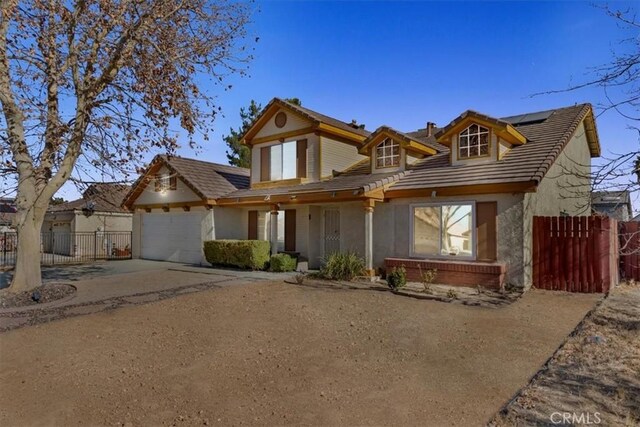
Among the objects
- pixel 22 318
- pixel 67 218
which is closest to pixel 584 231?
pixel 22 318

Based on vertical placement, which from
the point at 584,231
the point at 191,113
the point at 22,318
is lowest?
the point at 22,318

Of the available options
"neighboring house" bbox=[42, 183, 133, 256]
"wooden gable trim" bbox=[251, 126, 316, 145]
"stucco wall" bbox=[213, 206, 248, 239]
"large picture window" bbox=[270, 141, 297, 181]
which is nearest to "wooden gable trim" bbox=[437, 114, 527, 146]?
"wooden gable trim" bbox=[251, 126, 316, 145]

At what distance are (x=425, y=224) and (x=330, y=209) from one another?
4446mm

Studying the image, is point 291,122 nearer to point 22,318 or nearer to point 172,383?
point 22,318

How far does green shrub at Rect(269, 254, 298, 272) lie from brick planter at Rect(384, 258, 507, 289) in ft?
13.9

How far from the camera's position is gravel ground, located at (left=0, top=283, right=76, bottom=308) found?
9.54 meters

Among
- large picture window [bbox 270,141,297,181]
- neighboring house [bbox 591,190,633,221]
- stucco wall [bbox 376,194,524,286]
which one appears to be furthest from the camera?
large picture window [bbox 270,141,297,181]

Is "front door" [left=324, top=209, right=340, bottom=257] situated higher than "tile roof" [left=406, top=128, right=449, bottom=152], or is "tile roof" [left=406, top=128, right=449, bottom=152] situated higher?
"tile roof" [left=406, top=128, right=449, bottom=152]

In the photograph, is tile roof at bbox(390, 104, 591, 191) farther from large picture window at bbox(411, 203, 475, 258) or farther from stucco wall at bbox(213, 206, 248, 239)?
stucco wall at bbox(213, 206, 248, 239)

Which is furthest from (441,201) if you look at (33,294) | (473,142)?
(33,294)

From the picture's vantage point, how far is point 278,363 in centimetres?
538

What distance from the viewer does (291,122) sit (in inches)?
679

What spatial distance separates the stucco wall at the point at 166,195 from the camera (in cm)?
1930

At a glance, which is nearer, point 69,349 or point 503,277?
point 69,349
